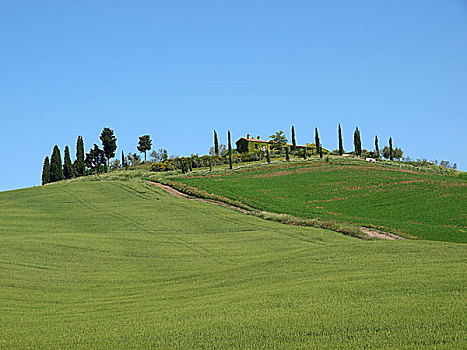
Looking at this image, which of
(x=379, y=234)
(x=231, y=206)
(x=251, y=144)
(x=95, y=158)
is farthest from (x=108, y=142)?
(x=379, y=234)

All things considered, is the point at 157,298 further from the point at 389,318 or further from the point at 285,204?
the point at 285,204

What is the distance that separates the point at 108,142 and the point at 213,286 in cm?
10975

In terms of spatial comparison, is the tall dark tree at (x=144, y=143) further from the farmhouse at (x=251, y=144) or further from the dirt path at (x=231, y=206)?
the dirt path at (x=231, y=206)

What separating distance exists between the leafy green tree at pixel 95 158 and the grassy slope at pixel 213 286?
8458 centimetres

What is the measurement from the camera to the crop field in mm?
44481

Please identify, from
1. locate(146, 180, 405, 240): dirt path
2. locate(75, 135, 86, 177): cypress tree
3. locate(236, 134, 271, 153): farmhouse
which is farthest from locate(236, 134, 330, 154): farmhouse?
locate(146, 180, 405, 240): dirt path

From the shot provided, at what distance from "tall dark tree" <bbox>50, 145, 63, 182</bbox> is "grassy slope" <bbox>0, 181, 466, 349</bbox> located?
58.4 metres

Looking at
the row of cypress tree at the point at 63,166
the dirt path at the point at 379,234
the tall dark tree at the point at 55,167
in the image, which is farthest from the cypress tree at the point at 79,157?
the dirt path at the point at 379,234

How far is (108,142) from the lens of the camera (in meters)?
127

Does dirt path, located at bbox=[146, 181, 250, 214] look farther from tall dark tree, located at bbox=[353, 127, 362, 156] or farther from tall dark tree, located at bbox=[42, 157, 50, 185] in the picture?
tall dark tree, located at bbox=[353, 127, 362, 156]

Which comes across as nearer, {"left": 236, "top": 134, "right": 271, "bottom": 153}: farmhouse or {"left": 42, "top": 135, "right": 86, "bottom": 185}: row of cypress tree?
{"left": 42, "top": 135, "right": 86, "bottom": 185}: row of cypress tree

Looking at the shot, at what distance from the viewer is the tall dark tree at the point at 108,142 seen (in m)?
127

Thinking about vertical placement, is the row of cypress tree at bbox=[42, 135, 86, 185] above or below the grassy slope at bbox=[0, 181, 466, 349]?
above

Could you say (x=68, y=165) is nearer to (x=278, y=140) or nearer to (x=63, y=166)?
(x=63, y=166)
